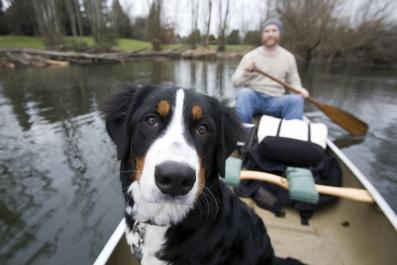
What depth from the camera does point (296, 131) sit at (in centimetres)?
317

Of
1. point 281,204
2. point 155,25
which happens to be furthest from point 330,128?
point 155,25

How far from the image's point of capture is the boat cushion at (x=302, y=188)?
92.4 inches

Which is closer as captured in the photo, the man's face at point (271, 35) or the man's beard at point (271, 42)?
the man's face at point (271, 35)

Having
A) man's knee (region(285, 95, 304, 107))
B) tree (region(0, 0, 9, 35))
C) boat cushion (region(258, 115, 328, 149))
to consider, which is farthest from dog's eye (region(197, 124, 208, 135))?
tree (region(0, 0, 9, 35))

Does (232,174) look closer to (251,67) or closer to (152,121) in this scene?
(152,121)

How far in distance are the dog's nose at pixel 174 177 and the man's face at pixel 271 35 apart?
4.13 meters

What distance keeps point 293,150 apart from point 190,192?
6.71ft

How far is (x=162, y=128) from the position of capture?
1.41 m

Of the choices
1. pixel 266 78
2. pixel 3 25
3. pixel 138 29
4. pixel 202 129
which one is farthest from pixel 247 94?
pixel 138 29

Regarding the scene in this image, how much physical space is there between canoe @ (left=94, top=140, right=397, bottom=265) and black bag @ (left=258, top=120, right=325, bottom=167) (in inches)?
16.5

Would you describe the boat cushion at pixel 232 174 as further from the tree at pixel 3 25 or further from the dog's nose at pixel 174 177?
the tree at pixel 3 25

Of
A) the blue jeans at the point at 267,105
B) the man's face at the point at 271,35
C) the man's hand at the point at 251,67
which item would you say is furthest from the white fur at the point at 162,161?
the man's face at the point at 271,35

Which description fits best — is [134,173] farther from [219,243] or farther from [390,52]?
[390,52]

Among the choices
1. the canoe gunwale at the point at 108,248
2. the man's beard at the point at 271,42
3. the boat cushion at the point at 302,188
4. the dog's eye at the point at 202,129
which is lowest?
the canoe gunwale at the point at 108,248
